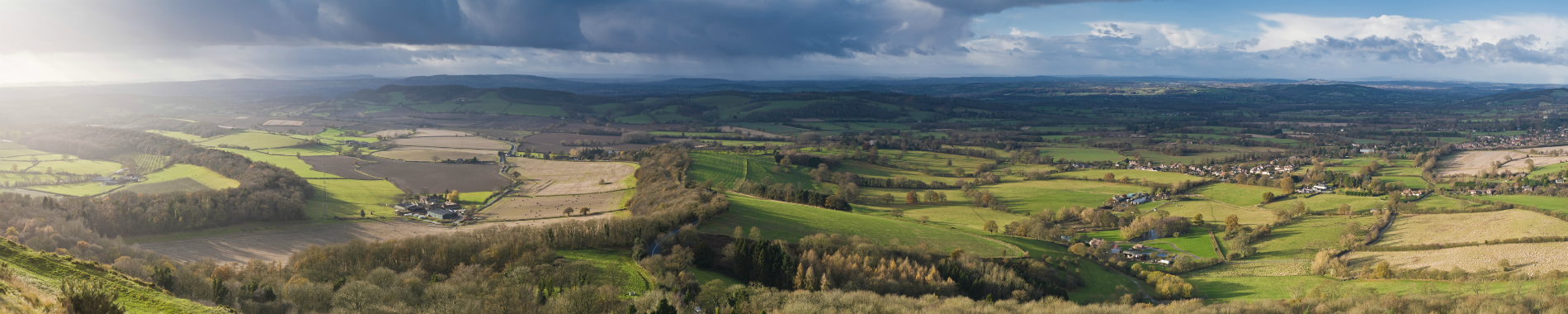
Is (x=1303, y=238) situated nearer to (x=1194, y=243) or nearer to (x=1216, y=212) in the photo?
(x=1194, y=243)

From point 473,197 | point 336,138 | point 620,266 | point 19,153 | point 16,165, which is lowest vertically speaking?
point 473,197

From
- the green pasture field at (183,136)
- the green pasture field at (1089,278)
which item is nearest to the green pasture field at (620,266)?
the green pasture field at (1089,278)

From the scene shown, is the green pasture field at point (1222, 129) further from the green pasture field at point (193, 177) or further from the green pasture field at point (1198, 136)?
the green pasture field at point (193, 177)

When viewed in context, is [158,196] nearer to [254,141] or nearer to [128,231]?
[128,231]

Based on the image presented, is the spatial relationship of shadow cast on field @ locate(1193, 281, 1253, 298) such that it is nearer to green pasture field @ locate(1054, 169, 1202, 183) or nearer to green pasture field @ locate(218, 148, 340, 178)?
green pasture field @ locate(1054, 169, 1202, 183)

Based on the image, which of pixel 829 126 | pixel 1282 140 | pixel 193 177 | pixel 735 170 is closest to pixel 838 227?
pixel 735 170

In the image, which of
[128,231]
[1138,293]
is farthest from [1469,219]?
[128,231]
